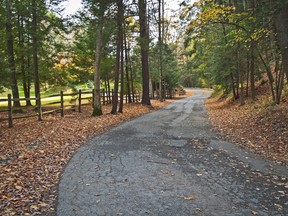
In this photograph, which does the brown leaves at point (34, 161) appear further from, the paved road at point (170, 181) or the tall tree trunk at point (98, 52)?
the tall tree trunk at point (98, 52)

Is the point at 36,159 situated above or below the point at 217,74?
below

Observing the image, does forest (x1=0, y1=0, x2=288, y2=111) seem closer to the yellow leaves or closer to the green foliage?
the green foliage

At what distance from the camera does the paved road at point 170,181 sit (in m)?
4.05

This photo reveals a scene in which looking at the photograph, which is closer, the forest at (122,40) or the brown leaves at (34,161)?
the brown leaves at (34,161)

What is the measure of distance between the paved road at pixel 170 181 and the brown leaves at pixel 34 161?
0.98 ft

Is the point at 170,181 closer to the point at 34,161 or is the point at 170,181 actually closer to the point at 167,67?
the point at 34,161

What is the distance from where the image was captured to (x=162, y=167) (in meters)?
5.94

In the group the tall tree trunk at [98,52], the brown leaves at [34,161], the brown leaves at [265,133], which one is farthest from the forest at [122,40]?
the brown leaves at [34,161]

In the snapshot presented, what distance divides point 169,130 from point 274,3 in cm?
533

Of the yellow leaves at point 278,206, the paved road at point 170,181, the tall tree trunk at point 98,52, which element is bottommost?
the yellow leaves at point 278,206

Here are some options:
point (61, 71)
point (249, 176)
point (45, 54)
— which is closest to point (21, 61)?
point (45, 54)

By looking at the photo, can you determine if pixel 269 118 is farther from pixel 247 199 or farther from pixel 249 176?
pixel 247 199

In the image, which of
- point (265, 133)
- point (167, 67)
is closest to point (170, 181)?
point (265, 133)

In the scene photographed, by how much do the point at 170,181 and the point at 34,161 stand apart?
3314 millimetres
